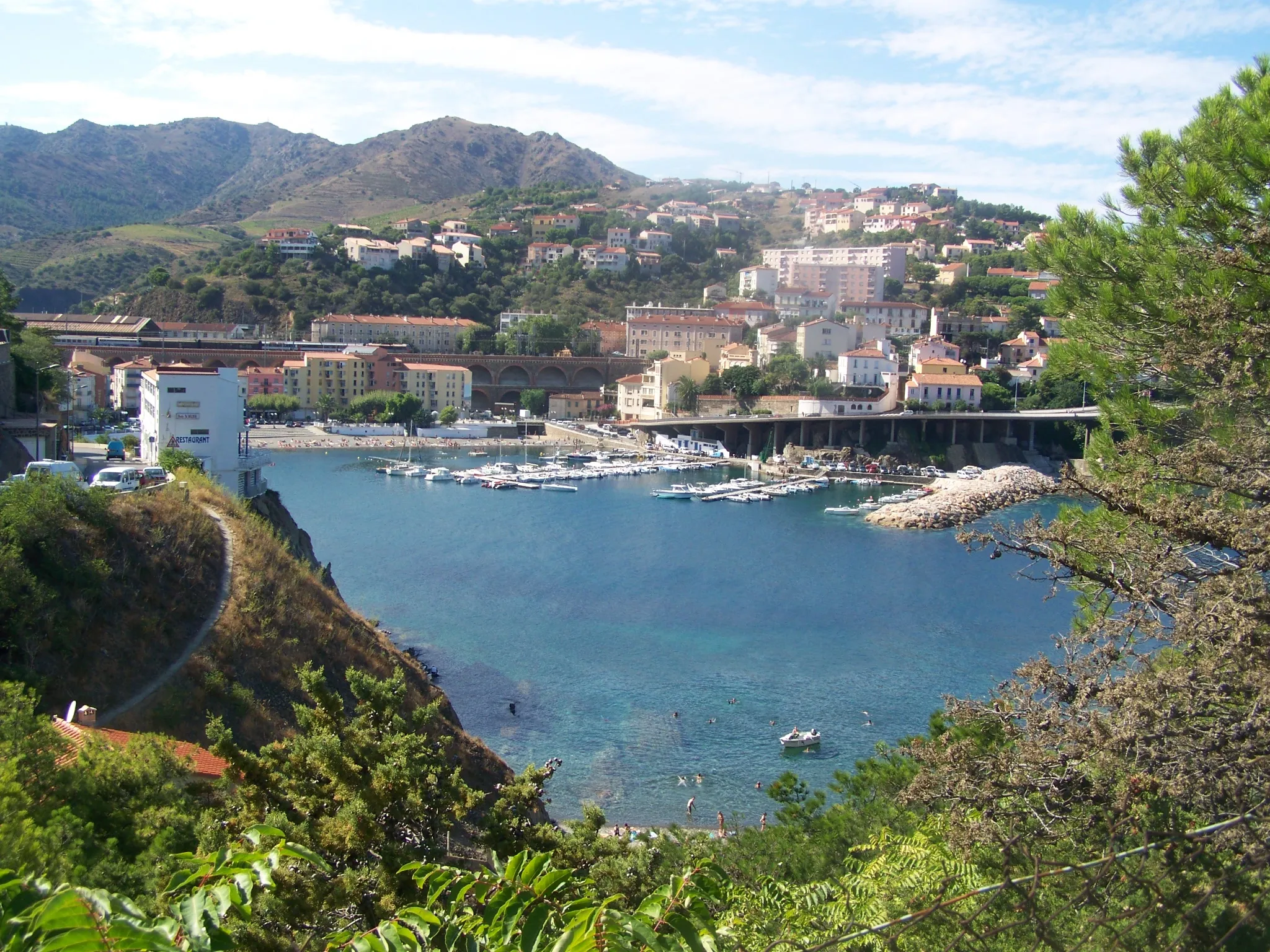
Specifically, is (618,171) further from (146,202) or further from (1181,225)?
(1181,225)

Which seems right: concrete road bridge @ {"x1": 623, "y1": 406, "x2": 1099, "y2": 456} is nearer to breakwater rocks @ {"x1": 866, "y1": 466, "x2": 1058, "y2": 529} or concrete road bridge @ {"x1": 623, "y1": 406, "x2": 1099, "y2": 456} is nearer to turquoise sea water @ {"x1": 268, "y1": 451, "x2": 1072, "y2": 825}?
breakwater rocks @ {"x1": 866, "y1": 466, "x2": 1058, "y2": 529}

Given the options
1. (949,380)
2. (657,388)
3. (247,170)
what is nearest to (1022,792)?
(949,380)

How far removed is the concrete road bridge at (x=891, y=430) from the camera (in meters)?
27.3

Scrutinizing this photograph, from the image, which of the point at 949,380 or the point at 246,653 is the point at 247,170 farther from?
the point at 246,653

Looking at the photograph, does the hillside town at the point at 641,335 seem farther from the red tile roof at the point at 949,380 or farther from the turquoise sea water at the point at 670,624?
the turquoise sea water at the point at 670,624

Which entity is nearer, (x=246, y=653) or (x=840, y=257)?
(x=246, y=653)

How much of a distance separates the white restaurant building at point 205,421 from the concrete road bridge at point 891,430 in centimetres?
1848

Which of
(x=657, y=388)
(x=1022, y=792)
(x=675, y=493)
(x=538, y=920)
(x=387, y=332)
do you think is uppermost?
(x=387, y=332)

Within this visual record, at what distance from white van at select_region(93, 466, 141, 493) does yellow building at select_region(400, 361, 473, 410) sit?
22081 mm

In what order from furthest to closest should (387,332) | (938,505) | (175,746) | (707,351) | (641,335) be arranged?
1. (641,335)
2. (387,332)
3. (707,351)
4. (938,505)
5. (175,746)

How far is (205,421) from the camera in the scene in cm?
1075

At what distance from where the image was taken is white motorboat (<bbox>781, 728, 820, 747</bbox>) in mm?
8250

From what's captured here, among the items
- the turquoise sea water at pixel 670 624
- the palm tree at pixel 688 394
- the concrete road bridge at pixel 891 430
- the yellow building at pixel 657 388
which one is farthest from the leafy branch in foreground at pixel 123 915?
the palm tree at pixel 688 394

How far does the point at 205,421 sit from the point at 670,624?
18.2 ft
